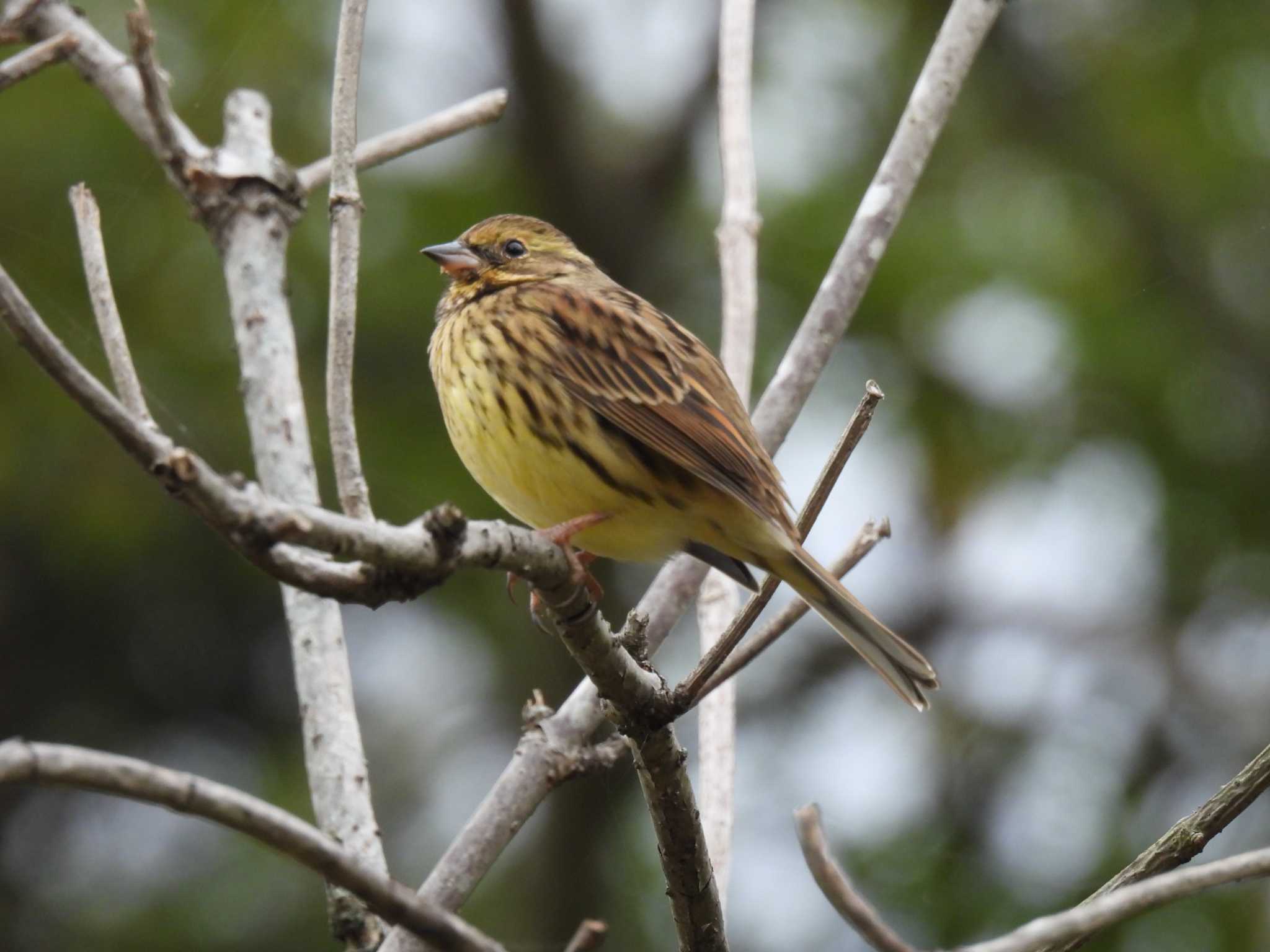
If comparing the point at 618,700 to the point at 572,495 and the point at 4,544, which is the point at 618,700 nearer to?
the point at 572,495

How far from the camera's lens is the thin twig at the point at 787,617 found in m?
2.60

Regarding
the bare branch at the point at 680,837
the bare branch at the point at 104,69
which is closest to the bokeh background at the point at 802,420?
the bare branch at the point at 104,69

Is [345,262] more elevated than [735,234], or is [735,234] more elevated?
[735,234]

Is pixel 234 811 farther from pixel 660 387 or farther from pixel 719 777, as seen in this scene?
pixel 660 387

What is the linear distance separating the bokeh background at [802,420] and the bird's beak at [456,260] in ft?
4.22

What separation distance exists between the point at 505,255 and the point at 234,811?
280 centimetres

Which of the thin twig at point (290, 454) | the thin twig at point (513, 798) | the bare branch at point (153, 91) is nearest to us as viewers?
the bare branch at point (153, 91)

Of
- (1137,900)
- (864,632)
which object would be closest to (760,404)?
(864,632)

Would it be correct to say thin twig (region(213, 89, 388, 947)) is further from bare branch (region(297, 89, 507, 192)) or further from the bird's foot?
the bird's foot

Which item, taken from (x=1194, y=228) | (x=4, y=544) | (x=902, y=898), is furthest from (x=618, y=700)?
(x=1194, y=228)

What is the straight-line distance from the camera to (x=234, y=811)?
173cm

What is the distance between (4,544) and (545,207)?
8.05ft

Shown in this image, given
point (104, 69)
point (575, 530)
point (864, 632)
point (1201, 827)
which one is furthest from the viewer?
point (104, 69)

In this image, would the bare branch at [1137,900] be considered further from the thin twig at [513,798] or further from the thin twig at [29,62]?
the thin twig at [29,62]
